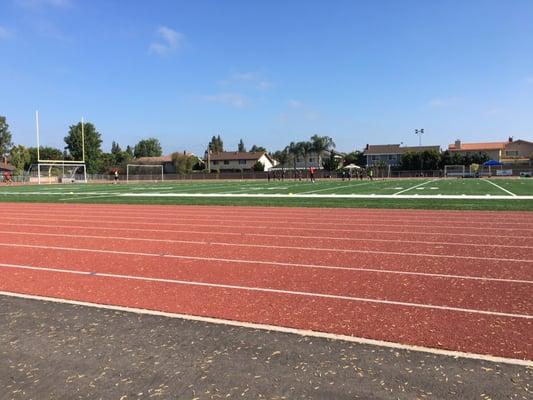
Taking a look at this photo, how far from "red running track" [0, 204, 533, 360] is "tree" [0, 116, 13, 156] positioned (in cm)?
10277

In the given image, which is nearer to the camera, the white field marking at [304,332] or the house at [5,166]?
the white field marking at [304,332]

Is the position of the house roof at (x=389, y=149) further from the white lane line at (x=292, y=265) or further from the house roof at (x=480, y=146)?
the white lane line at (x=292, y=265)

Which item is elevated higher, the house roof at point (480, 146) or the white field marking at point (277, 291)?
the house roof at point (480, 146)

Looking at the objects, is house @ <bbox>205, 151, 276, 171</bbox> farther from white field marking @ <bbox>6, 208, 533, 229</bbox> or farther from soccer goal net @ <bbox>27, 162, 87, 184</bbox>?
white field marking @ <bbox>6, 208, 533, 229</bbox>

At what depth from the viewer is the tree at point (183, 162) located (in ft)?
351

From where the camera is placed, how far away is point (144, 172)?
9588 centimetres

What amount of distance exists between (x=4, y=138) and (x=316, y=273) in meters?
113

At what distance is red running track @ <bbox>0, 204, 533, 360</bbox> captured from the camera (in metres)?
5.05

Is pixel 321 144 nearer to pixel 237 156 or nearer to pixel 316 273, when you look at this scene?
pixel 237 156

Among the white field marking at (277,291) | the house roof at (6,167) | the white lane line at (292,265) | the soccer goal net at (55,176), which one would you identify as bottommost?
the white field marking at (277,291)

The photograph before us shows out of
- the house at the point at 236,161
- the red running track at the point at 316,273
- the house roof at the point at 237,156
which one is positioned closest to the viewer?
the red running track at the point at 316,273

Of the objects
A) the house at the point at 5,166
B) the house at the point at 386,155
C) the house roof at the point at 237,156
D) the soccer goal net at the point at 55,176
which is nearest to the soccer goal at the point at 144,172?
the soccer goal net at the point at 55,176

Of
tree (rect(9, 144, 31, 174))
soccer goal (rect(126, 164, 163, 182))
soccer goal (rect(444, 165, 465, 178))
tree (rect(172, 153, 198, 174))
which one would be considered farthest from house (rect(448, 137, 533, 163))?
Answer: tree (rect(9, 144, 31, 174))

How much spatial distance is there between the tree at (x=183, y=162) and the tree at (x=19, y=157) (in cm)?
3151
